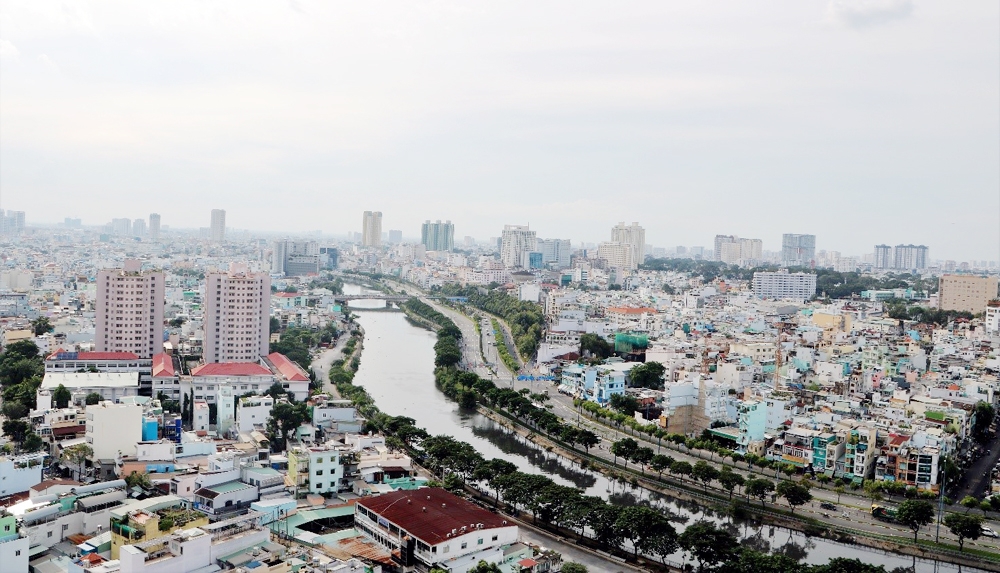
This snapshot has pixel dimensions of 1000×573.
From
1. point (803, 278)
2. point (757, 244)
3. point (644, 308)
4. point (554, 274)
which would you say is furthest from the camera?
point (757, 244)

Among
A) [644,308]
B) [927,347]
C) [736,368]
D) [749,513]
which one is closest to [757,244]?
[644,308]

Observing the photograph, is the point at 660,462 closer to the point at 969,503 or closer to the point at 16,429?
the point at 969,503

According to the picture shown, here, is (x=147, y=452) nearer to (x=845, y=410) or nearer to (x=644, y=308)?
(x=845, y=410)

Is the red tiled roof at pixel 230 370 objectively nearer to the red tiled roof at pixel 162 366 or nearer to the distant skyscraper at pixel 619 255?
the red tiled roof at pixel 162 366

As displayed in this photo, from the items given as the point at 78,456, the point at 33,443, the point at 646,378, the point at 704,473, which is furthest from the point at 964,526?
the point at 33,443

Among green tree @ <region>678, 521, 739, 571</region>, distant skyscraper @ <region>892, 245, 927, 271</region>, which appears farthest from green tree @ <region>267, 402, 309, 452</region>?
distant skyscraper @ <region>892, 245, 927, 271</region>

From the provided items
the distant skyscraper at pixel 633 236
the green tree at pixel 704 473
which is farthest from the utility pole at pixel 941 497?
the distant skyscraper at pixel 633 236
